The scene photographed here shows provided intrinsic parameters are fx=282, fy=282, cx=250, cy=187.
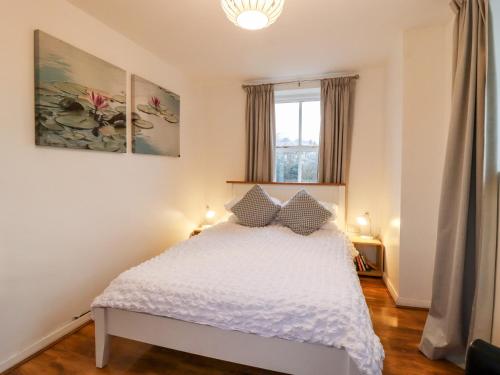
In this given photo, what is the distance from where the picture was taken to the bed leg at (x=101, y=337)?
1.71 metres

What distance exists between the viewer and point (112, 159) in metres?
2.50

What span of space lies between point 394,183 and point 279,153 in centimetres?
158

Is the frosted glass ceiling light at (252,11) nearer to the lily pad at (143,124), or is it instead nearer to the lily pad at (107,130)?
the lily pad at (107,130)

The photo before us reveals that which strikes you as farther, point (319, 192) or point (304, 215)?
point (319, 192)

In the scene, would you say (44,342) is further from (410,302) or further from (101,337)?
(410,302)

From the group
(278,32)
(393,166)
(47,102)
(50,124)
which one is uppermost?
(278,32)

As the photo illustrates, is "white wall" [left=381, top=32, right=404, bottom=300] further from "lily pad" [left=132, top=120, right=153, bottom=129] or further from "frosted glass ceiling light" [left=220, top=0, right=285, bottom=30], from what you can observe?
"lily pad" [left=132, top=120, right=153, bottom=129]

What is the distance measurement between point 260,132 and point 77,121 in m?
2.14

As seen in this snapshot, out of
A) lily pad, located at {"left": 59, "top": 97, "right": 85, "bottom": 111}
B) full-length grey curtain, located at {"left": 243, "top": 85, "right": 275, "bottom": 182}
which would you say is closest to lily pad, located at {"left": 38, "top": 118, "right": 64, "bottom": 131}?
lily pad, located at {"left": 59, "top": 97, "right": 85, "bottom": 111}

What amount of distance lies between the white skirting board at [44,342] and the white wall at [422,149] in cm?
274

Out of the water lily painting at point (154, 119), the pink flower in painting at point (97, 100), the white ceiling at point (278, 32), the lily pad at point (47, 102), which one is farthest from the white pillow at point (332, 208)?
the lily pad at point (47, 102)

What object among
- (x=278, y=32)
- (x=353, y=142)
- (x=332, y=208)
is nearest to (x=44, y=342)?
(x=332, y=208)

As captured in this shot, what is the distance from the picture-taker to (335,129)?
344 centimetres

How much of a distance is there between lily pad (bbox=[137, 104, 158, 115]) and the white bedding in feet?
4.99
